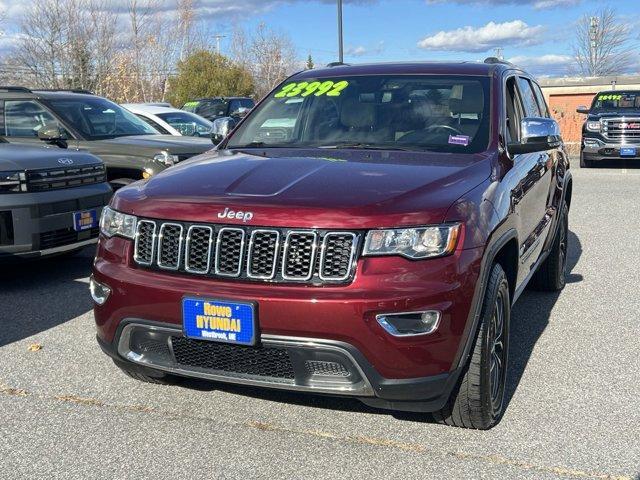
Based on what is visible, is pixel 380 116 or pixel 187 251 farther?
pixel 380 116

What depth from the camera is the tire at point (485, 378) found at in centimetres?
341

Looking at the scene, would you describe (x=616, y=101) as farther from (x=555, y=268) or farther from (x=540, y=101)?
(x=555, y=268)

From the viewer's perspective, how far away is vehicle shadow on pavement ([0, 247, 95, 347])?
539cm

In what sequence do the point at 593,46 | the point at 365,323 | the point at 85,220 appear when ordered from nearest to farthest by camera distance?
the point at 365,323 < the point at 85,220 < the point at 593,46

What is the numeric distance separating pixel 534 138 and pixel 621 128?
14291 millimetres

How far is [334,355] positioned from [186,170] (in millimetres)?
1426

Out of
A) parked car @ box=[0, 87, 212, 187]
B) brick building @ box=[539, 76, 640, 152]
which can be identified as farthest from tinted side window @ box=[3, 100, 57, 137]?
brick building @ box=[539, 76, 640, 152]

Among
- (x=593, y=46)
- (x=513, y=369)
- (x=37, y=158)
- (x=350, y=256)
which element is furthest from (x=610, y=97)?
(x=593, y=46)

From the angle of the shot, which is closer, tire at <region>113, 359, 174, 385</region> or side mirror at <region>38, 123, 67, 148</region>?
tire at <region>113, 359, 174, 385</region>

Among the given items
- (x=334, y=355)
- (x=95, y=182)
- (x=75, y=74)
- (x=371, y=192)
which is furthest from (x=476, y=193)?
(x=75, y=74)

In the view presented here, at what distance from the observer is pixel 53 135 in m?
8.21

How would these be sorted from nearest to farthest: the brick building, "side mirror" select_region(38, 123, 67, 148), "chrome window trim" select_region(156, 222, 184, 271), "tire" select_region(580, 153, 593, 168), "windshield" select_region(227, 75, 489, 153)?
1. "chrome window trim" select_region(156, 222, 184, 271)
2. "windshield" select_region(227, 75, 489, 153)
3. "side mirror" select_region(38, 123, 67, 148)
4. "tire" select_region(580, 153, 593, 168)
5. the brick building

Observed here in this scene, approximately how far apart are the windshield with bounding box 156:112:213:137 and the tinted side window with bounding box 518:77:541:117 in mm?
8250

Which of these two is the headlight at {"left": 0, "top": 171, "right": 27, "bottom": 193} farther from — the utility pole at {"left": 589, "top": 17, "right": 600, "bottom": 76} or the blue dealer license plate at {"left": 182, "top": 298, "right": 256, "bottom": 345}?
the utility pole at {"left": 589, "top": 17, "right": 600, "bottom": 76}
